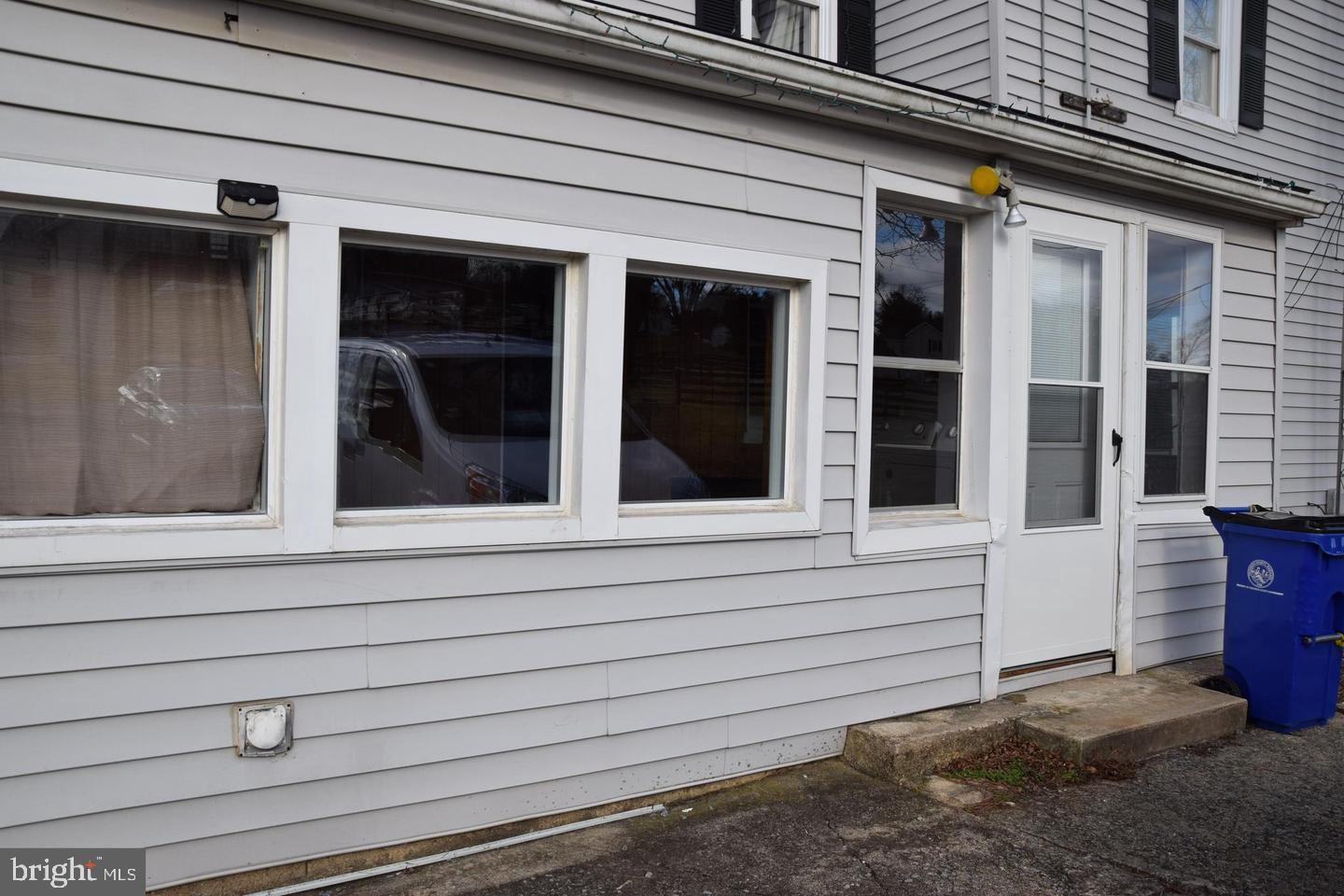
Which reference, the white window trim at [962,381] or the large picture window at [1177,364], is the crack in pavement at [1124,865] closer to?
the white window trim at [962,381]

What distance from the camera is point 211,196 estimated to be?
10.6ft

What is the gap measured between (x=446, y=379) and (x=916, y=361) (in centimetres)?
254

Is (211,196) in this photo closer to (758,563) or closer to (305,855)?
(305,855)

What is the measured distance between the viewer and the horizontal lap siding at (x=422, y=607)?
3.09 m

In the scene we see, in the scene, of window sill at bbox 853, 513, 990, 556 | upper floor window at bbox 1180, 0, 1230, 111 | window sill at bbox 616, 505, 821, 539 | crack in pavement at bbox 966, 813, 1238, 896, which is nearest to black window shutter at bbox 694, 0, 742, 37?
window sill at bbox 616, 505, 821, 539

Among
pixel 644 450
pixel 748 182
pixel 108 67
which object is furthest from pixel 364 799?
pixel 748 182

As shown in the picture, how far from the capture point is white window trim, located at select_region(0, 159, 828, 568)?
10.2 ft

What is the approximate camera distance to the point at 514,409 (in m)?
3.96

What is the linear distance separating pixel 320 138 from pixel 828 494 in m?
2.60

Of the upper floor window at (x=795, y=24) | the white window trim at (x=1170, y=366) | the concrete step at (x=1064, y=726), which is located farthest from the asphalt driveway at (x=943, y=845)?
the upper floor window at (x=795, y=24)

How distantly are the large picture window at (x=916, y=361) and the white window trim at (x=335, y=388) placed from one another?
0.65m

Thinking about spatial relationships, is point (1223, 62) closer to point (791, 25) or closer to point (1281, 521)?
point (791, 25)

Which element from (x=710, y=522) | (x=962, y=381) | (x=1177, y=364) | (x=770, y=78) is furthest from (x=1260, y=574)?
(x=770, y=78)

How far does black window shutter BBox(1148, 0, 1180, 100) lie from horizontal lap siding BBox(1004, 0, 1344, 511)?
61mm
